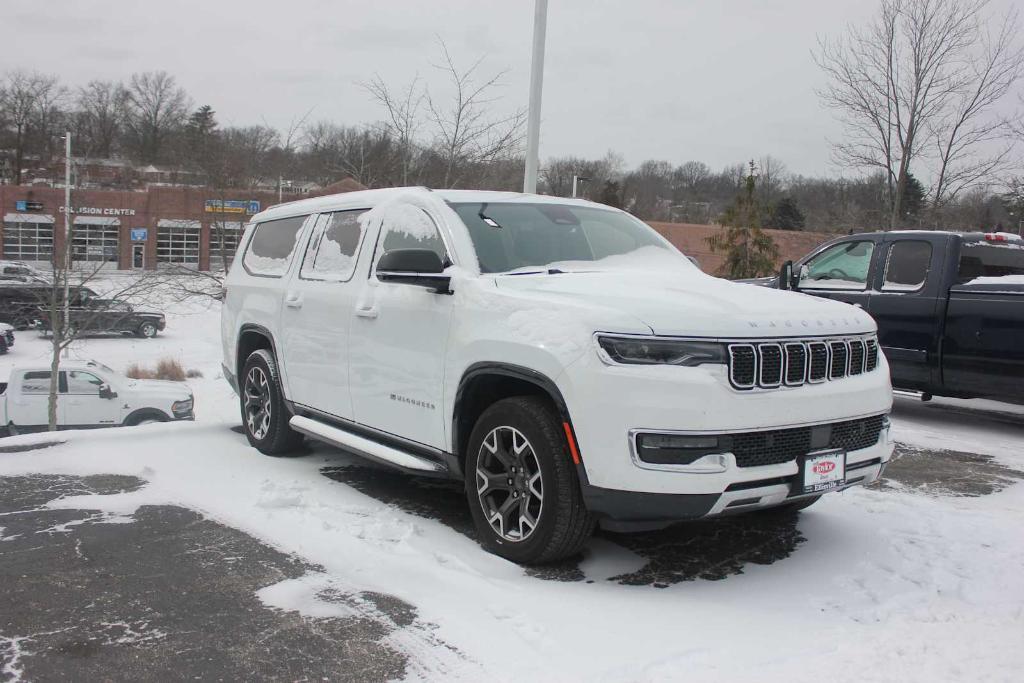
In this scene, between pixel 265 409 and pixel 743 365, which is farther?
pixel 265 409

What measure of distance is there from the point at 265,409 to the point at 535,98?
590 centimetres

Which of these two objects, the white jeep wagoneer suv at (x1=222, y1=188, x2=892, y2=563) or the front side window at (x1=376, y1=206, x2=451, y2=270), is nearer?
the white jeep wagoneer suv at (x1=222, y1=188, x2=892, y2=563)

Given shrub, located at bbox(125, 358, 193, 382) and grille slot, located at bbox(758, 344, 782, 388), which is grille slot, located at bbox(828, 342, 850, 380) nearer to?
grille slot, located at bbox(758, 344, 782, 388)

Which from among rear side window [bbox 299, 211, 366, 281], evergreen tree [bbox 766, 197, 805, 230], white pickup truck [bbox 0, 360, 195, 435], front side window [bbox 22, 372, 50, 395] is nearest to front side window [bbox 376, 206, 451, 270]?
rear side window [bbox 299, 211, 366, 281]

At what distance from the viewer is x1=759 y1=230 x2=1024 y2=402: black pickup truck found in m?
7.44

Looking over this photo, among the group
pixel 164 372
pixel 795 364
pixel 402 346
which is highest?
pixel 795 364

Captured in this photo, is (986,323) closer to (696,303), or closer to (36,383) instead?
(696,303)

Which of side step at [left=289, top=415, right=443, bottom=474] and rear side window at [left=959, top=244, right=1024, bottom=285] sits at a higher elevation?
rear side window at [left=959, top=244, right=1024, bottom=285]

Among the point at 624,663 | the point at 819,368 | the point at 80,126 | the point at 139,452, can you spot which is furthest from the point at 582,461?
the point at 80,126

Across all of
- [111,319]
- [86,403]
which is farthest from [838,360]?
[111,319]

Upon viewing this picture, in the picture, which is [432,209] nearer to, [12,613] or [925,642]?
[12,613]

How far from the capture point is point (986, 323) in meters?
7.55

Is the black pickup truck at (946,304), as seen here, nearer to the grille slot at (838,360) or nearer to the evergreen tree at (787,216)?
the grille slot at (838,360)

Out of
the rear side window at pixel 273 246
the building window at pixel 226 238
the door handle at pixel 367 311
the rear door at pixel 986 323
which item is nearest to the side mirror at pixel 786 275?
the rear door at pixel 986 323
